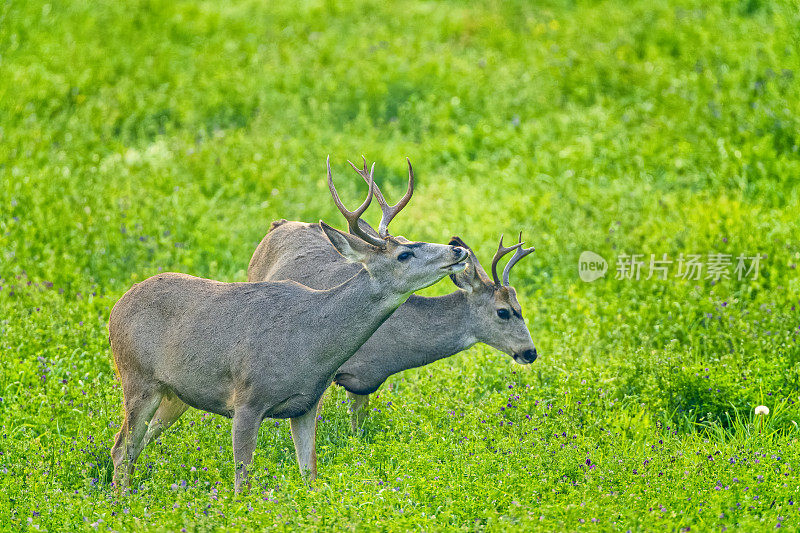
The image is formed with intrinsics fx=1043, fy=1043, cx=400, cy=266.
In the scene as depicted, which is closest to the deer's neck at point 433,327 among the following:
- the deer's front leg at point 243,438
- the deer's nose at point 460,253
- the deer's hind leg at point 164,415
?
the deer's nose at point 460,253

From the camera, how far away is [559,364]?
844cm

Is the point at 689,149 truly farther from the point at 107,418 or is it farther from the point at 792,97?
the point at 107,418

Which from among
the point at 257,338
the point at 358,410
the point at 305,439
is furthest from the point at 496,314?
the point at 257,338

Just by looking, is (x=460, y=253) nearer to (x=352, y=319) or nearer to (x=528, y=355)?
(x=352, y=319)

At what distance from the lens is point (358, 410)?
760 centimetres

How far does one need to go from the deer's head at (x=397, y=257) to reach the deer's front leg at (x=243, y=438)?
1.12 m

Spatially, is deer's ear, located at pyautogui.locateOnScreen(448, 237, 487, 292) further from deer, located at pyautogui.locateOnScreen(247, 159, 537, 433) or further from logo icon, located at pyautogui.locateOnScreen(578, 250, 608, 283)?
logo icon, located at pyautogui.locateOnScreen(578, 250, 608, 283)

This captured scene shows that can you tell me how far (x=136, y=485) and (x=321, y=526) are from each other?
1768mm

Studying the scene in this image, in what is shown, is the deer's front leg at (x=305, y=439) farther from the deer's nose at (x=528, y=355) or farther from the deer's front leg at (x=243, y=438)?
the deer's nose at (x=528, y=355)

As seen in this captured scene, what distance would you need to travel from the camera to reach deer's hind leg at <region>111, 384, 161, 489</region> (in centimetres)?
664

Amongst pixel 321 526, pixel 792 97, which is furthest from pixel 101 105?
pixel 321 526

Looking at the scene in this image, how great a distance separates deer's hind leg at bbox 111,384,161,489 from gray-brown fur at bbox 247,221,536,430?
4.38 ft

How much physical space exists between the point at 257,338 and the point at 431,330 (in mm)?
1513

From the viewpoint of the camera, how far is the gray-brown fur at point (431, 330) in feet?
24.1
